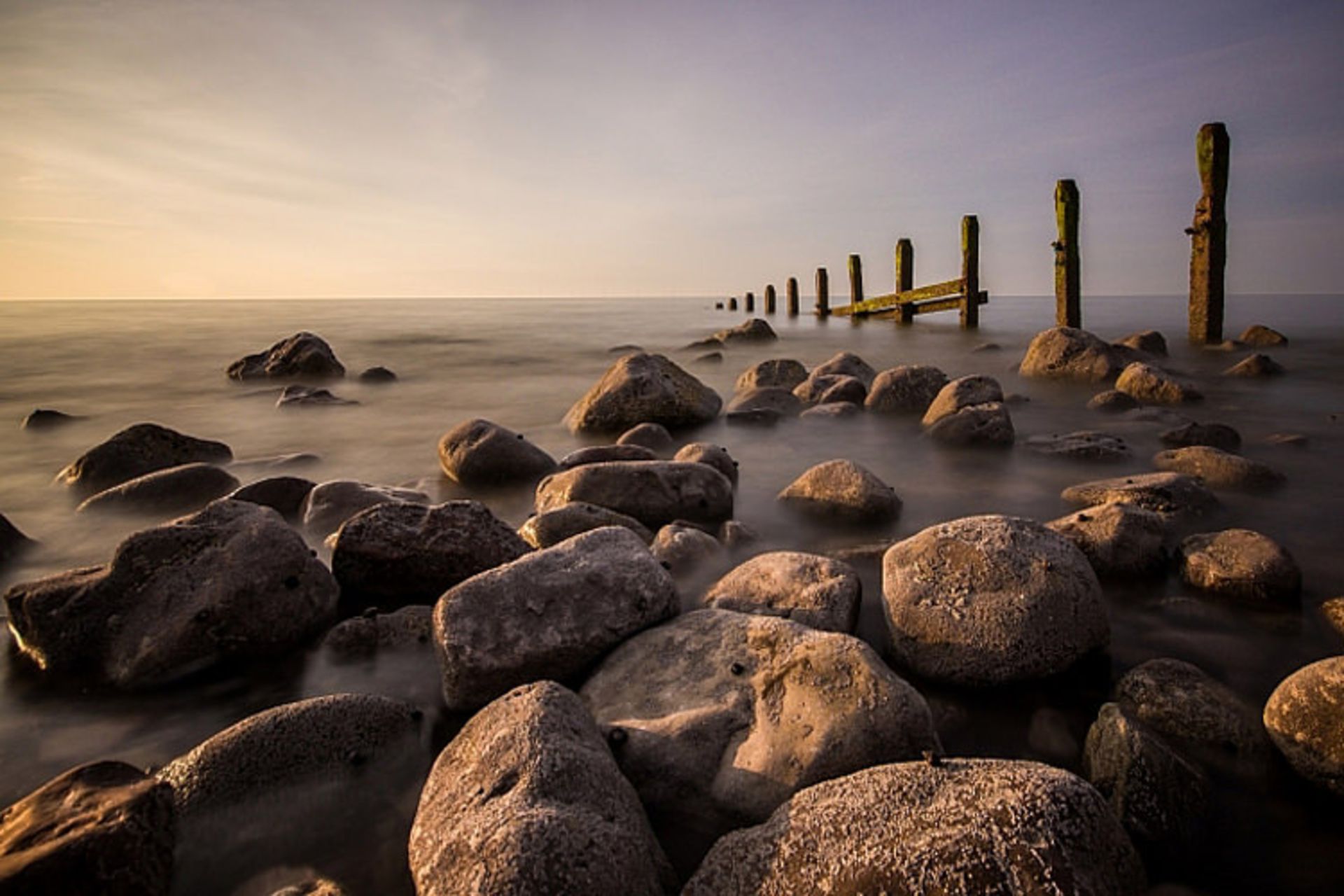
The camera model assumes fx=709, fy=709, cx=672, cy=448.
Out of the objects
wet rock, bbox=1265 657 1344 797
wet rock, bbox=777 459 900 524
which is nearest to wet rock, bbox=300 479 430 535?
wet rock, bbox=777 459 900 524

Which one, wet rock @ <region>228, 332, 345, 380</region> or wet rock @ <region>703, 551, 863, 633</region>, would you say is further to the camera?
wet rock @ <region>228, 332, 345, 380</region>

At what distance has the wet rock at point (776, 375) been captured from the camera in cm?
1227

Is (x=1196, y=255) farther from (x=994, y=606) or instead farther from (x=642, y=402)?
(x=994, y=606)

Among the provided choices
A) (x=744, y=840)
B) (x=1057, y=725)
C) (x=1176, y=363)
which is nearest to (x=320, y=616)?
(x=744, y=840)

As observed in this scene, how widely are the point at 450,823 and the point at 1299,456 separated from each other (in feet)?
26.9

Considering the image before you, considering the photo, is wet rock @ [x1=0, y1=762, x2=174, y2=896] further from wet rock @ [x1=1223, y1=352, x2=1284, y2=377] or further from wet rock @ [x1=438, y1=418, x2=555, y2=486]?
wet rock @ [x1=1223, y1=352, x2=1284, y2=377]

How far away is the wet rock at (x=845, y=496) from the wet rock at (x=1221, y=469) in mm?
2631

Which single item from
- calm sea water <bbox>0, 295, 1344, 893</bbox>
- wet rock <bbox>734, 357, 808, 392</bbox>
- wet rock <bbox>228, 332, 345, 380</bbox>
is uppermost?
wet rock <bbox>228, 332, 345, 380</bbox>

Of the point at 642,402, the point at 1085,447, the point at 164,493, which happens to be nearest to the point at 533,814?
the point at 164,493

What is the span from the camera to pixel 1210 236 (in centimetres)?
1424

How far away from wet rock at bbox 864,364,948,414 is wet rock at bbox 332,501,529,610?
673cm

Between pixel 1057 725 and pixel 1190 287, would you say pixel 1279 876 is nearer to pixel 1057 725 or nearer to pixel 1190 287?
pixel 1057 725

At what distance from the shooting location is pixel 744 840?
6.57 feet

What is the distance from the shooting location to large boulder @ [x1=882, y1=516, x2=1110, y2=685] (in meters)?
3.04
